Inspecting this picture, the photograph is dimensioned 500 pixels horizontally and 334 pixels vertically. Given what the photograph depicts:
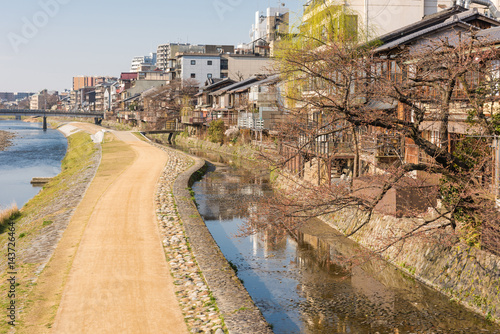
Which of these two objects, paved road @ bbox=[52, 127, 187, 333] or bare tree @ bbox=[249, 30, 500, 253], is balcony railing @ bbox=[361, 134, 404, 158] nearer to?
bare tree @ bbox=[249, 30, 500, 253]

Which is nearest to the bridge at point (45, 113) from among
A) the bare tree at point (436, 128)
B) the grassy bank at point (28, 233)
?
the grassy bank at point (28, 233)

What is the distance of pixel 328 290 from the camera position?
17.0m

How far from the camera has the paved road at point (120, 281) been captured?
11.9 metres

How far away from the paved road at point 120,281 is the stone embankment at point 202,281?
37cm

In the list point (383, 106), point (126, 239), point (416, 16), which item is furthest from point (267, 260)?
point (416, 16)

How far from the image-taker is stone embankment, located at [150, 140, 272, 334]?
12188 millimetres

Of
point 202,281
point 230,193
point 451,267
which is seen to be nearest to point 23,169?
point 230,193

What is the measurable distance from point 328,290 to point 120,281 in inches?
263

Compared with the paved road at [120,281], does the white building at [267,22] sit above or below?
above

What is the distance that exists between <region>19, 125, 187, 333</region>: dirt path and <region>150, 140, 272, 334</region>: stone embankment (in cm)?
38

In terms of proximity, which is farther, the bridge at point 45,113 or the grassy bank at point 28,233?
the bridge at point 45,113

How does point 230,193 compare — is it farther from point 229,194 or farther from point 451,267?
point 451,267

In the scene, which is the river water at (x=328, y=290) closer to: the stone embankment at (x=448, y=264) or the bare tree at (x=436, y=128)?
the stone embankment at (x=448, y=264)

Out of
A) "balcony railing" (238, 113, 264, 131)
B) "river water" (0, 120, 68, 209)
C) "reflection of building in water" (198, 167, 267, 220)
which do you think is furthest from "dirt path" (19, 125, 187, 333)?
"balcony railing" (238, 113, 264, 131)
